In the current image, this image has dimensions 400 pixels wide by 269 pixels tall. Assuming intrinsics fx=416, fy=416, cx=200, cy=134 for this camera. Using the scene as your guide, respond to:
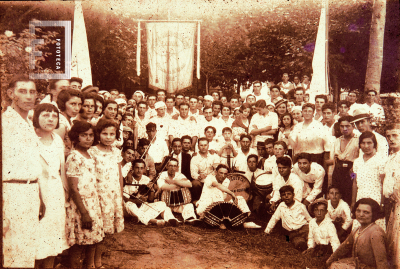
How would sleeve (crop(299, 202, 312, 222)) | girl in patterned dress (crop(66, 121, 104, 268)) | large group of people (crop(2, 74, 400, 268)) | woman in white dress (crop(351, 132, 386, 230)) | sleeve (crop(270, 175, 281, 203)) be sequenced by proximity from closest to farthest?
girl in patterned dress (crop(66, 121, 104, 268))
large group of people (crop(2, 74, 400, 268))
woman in white dress (crop(351, 132, 386, 230))
sleeve (crop(299, 202, 312, 222))
sleeve (crop(270, 175, 281, 203))

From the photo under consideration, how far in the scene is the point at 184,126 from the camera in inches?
218

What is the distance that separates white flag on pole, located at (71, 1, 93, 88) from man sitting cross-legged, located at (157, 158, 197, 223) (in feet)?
4.76

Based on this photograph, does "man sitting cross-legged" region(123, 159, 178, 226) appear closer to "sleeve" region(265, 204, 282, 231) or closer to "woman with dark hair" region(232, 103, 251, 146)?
"sleeve" region(265, 204, 282, 231)

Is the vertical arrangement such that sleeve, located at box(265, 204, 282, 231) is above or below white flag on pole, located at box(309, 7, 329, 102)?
below

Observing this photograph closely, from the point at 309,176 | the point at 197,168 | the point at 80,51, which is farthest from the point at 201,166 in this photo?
the point at 80,51

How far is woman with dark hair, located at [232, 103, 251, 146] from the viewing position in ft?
18.7

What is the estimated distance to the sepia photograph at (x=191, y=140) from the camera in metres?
4.40

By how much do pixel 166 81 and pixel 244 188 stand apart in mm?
1666

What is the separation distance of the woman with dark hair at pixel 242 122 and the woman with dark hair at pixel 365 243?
1.80 m

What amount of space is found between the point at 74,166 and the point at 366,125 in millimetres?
3308

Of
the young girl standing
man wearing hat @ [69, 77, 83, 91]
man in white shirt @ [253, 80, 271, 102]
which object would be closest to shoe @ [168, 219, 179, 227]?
the young girl standing

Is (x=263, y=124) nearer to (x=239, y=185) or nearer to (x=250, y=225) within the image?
(x=239, y=185)

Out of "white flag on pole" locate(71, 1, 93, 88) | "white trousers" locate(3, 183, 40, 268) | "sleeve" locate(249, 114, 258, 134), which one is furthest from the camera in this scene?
"sleeve" locate(249, 114, 258, 134)

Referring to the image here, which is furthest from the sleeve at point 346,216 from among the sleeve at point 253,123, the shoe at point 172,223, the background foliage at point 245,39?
the shoe at point 172,223
